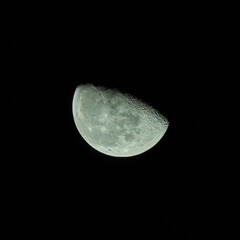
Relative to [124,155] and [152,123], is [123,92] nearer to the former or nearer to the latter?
[152,123]

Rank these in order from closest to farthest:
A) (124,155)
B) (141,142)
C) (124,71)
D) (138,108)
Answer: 1. (124,71)
2. (138,108)
3. (141,142)
4. (124,155)

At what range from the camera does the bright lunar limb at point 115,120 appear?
337cm

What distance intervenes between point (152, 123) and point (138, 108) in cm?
30

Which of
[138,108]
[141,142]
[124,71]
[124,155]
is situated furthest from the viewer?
[124,155]

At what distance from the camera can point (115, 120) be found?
3.38 meters

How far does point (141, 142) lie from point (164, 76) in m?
0.94

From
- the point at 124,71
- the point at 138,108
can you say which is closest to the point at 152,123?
the point at 138,108

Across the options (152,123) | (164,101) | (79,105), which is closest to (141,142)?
(152,123)

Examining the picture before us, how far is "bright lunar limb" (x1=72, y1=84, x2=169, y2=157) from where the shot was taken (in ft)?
11.1

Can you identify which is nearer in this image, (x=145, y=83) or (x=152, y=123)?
(x=145, y=83)

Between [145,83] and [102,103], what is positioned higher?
[145,83]

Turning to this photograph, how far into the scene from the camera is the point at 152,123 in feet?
11.6

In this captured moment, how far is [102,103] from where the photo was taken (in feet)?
11.1

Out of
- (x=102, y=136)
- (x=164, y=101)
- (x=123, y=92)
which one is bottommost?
(x=102, y=136)
